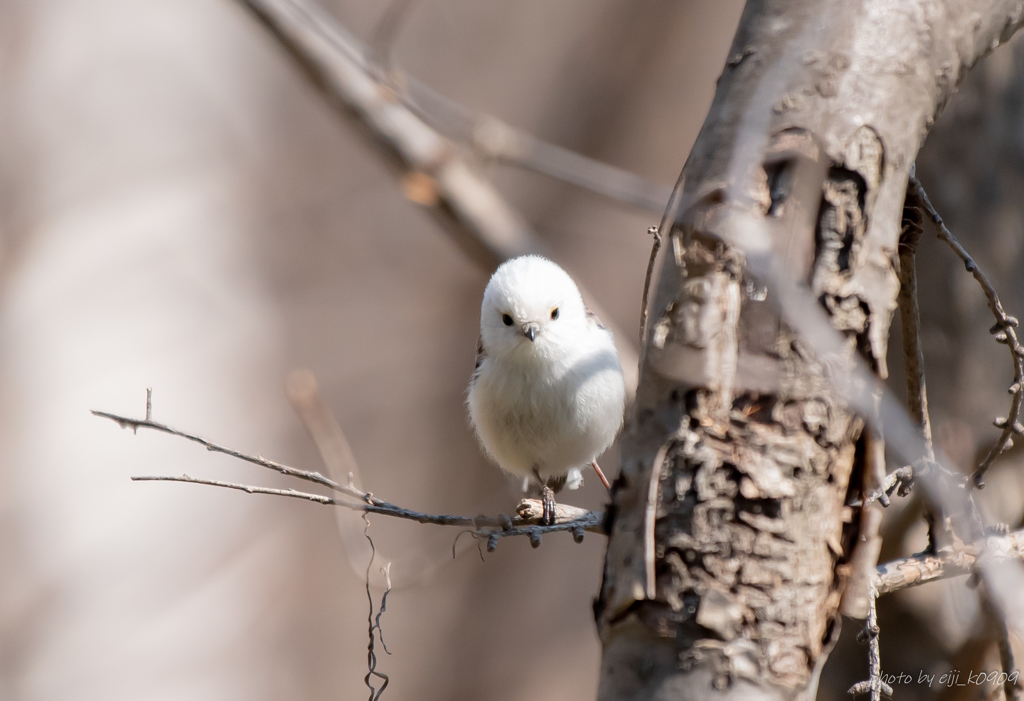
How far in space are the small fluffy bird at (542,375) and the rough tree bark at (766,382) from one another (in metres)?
1.12

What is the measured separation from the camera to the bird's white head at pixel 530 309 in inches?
85.7

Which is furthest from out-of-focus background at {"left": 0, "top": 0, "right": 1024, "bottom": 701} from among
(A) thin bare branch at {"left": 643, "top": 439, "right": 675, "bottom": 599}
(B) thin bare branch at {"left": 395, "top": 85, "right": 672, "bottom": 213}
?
(A) thin bare branch at {"left": 643, "top": 439, "right": 675, "bottom": 599}

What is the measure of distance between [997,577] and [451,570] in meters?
3.51

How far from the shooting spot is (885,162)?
1.01 meters

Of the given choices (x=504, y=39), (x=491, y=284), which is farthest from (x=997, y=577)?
(x=504, y=39)

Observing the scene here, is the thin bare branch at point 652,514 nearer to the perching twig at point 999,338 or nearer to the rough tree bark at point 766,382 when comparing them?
the rough tree bark at point 766,382

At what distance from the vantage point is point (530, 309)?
2170 mm

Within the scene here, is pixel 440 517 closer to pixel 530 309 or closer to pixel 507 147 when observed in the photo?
pixel 530 309

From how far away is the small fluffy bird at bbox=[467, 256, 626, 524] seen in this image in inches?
85.5

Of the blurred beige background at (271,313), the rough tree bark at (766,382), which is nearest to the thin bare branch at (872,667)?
the rough tree bark at (766,382)

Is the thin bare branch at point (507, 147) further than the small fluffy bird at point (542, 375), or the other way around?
the small fluffy bird at point (542, 375)

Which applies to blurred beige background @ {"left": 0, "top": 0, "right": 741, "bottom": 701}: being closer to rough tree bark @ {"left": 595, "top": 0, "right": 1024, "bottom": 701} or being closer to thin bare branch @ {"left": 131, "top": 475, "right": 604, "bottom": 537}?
thin bare branch @ {"left": 131, "top": 475, "right": 604, "bottom": 537}

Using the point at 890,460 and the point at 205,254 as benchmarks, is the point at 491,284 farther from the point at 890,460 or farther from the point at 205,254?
the point at 205,254

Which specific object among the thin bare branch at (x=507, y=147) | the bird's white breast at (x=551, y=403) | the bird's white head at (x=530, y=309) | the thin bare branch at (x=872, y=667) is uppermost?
the thin bare branch at (x=507, y=147)
